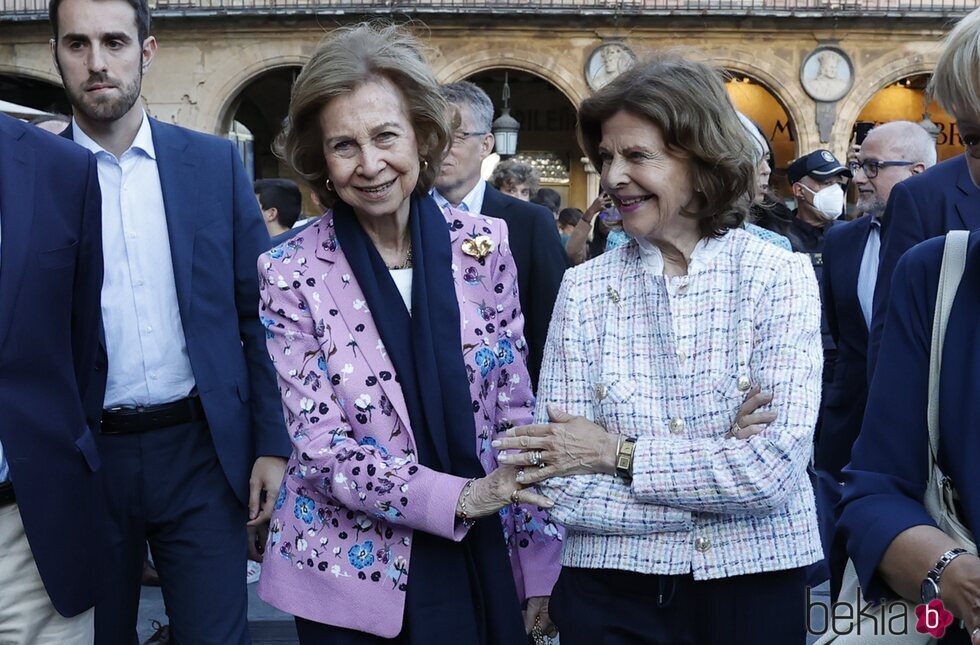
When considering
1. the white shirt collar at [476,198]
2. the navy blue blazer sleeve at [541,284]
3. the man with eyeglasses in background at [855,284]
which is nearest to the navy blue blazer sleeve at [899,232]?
the man with eyeglasses in background at [855,284]

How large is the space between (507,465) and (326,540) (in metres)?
0.46

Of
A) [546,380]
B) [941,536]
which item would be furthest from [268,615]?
[941,536]

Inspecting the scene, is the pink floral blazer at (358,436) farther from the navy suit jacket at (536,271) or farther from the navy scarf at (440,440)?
the navy suit jacket at (536,271)

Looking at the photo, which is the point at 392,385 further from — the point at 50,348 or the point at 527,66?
the point at 527,66

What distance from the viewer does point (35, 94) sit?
83.6ft

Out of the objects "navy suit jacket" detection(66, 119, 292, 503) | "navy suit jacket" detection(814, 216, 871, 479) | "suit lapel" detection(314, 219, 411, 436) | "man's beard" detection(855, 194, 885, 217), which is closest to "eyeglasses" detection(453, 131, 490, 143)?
"navy suit jacket" detection(66, 119, 292, 503)

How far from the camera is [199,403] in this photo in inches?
133

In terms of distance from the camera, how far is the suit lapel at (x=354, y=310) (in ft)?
8.49

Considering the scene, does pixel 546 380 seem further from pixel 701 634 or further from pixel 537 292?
pixel 537 292

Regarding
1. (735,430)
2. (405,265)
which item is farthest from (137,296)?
(735,430)

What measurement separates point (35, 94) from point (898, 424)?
26.3 meters

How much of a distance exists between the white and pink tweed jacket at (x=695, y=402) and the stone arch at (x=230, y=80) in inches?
817

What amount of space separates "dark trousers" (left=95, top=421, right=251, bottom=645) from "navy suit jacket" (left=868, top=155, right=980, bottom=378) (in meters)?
2.34

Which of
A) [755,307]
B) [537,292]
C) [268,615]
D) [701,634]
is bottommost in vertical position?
[268,615]
